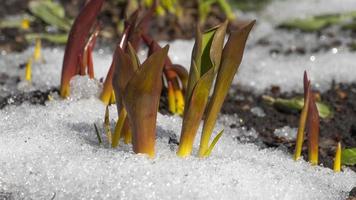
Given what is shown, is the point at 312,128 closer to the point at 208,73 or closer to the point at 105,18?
the point at 208,73

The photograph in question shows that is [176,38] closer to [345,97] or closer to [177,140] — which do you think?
[345,97]

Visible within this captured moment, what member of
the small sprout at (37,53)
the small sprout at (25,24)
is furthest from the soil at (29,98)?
the small sprout at (25,24)

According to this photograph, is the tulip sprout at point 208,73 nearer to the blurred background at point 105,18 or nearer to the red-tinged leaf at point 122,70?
the red-tinged leaf at point 122,70

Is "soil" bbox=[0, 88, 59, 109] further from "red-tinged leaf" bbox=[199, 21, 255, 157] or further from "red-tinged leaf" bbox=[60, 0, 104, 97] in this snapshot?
"red-tinged leaf" bbox=[199, 21, 255, 157]

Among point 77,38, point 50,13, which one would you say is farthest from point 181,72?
point 50,13

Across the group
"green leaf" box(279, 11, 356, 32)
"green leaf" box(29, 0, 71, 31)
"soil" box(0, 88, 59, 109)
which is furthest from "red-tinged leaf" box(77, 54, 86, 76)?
"green leaf" box(279, 11, 356, 32)

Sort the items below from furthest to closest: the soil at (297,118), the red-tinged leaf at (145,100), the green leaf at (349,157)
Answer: the soil at (297,118) → the green leaf at (349,157) → the red-tinged leaf at (145,100)
